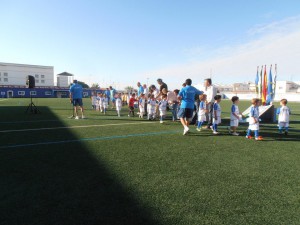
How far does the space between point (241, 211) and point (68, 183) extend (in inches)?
104

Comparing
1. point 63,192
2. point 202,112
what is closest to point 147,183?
point 63,192

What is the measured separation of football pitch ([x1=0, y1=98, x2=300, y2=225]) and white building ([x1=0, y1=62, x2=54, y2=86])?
94.9 meters

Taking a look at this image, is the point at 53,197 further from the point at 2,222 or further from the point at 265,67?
the point at 265,67

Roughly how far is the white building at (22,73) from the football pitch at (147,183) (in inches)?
3737

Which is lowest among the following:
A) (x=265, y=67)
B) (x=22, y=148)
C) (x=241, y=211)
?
(x=241, y=211)

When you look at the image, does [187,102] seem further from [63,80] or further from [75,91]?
[63,80]

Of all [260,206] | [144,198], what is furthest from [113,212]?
[260,206]

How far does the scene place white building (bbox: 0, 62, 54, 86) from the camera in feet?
270

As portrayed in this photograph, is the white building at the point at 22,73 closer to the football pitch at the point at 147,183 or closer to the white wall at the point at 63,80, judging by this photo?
the white wall at the point at 63,80

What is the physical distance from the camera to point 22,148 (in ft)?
17.2

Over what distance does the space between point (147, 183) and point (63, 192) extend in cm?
129

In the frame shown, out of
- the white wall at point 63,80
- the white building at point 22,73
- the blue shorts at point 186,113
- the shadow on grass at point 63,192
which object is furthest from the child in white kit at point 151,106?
the white wall at point 63,80

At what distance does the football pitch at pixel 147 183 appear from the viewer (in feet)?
8.08

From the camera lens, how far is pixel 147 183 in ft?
10.8
